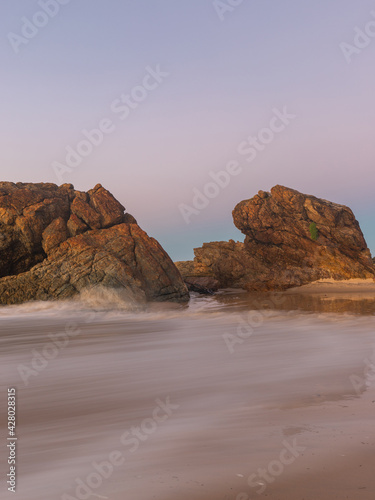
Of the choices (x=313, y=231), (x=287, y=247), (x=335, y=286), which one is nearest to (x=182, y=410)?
(x=335, y=286)

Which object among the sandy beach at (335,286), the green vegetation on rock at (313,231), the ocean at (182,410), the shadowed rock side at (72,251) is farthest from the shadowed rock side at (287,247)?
the ocean at (182,410)

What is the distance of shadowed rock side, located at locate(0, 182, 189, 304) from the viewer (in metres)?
16.2

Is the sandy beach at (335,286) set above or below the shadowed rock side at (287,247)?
below

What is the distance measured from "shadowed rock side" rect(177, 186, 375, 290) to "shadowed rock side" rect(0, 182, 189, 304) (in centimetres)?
1133

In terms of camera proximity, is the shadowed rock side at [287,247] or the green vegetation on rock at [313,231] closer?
the shadowed rock side at [287,247]

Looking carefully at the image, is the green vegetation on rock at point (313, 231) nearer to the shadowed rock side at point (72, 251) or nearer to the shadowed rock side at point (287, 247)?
the shadowed rock side at point (287, 247)

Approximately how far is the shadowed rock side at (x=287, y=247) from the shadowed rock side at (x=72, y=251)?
11.3 meters

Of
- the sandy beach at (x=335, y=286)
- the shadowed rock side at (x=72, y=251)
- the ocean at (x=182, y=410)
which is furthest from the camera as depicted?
the sandy beach at (x=335, y=286)

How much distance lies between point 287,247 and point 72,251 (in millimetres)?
18762

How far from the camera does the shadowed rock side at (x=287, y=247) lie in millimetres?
28689

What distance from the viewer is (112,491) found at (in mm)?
2256

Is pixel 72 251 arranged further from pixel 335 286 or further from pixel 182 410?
pixel 335 286

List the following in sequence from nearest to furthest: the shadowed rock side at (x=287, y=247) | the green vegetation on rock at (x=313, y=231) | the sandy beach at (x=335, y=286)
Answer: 1. the sandy beach at (x=335, y=286)
2. the shadowed rock side at (x=287, y=247)
3. the green vegetation on rock at (x=313, y=231)

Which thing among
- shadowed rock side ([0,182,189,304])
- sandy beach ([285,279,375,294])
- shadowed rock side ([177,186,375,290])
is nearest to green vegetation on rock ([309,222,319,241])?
shadowed rock side ([177,186,375,290])
